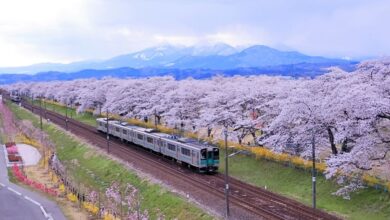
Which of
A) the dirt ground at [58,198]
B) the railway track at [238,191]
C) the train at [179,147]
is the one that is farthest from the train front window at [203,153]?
the dirt ground at [58,198]

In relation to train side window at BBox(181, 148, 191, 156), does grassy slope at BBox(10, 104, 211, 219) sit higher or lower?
lower

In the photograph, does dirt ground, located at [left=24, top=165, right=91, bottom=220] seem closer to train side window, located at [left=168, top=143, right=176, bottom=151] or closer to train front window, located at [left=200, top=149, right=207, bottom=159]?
train front window, located at [left=200, top=149, right=207, bottom=159]

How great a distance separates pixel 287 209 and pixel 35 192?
19298mm

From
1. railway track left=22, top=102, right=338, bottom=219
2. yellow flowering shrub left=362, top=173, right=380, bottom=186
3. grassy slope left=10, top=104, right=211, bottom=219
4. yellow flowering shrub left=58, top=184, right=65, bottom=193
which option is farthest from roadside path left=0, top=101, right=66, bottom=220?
yellow flowering shrub left=362, top=173, right=380, bottom=186

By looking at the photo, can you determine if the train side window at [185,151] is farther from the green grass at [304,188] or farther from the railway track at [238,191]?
the green grass at [304,188]

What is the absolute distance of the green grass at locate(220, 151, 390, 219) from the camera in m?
26.1

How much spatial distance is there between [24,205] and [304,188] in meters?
18.4

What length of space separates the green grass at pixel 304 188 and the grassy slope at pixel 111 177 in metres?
6.93

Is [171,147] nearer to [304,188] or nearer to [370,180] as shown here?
[304,188]

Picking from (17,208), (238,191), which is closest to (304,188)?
(238,191)

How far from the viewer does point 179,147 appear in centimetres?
4075

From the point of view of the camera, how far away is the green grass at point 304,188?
85.5 feet

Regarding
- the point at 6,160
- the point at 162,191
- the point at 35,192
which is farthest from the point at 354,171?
the point at 6,160

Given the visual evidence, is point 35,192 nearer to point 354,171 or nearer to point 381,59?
point 354,171
